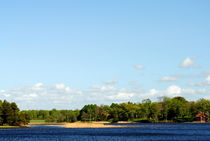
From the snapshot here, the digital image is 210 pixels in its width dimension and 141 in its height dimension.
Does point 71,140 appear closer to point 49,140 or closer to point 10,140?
point 49,140

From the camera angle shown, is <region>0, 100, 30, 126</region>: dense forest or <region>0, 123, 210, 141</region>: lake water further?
<region>0, 100, 30, 126</region>: dense forest

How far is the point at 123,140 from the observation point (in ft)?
296

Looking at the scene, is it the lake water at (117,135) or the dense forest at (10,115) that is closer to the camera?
the lake water at (117,135)

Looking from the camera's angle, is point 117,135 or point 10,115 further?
point 10,115

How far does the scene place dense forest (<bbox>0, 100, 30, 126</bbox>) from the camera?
16362cm

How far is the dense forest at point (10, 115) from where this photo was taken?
537 ft

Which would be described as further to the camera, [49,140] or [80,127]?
[80,127]

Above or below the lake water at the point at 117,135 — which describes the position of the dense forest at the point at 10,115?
above

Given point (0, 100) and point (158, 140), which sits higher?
point (0, 100)

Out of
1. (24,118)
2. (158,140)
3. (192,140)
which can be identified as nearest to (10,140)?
(158,140)

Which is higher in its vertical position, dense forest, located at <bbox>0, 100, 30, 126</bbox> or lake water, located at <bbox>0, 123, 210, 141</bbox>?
dense forest, located at <bbox>0, 100, 30, 126</bbox>

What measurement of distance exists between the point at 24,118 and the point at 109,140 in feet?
312

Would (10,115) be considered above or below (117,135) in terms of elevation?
above

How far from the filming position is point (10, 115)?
16425 cm
